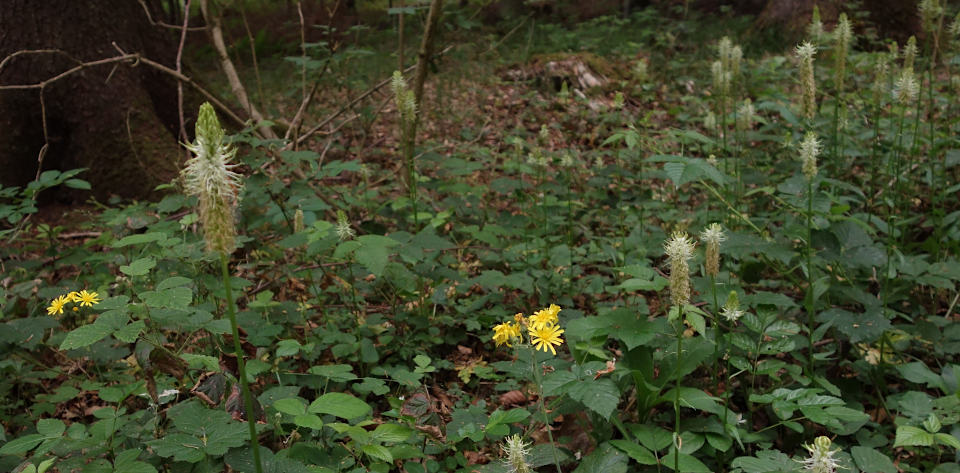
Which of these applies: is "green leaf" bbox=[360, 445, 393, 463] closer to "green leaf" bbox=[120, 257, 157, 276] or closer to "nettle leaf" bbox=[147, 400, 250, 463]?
"nettle leaf" bbox=[147, 400, 250, 463]

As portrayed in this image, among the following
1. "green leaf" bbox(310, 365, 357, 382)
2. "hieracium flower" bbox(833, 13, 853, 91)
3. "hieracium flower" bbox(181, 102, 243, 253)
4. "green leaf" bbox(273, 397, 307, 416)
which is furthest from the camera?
"hieracium flower" bbox(833, 13, 853, 91)

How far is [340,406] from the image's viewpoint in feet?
5.11

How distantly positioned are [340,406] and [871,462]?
60.8 inches

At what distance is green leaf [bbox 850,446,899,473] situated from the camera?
5.59 feet

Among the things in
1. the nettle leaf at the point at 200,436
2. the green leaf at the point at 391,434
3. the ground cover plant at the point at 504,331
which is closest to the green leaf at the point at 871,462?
the ground cover plant at the point at 504,331

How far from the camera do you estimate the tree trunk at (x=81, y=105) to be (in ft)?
13.4

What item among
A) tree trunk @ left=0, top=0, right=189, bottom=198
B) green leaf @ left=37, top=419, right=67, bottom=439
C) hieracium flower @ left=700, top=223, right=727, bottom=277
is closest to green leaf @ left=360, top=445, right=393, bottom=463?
green leaf @ left=37, top=419, right=67, bottom=439

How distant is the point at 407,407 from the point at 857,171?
3660mm

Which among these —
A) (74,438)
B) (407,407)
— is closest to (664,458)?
(407,407)

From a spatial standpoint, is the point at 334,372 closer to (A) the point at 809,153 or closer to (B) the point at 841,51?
(A) the point at 809,153

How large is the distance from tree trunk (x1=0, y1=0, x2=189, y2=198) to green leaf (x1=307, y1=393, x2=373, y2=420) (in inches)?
132

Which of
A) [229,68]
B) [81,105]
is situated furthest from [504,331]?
[81,105]

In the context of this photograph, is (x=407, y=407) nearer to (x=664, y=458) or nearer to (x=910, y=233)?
(x=664, y=458)

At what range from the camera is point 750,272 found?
2547 mm
